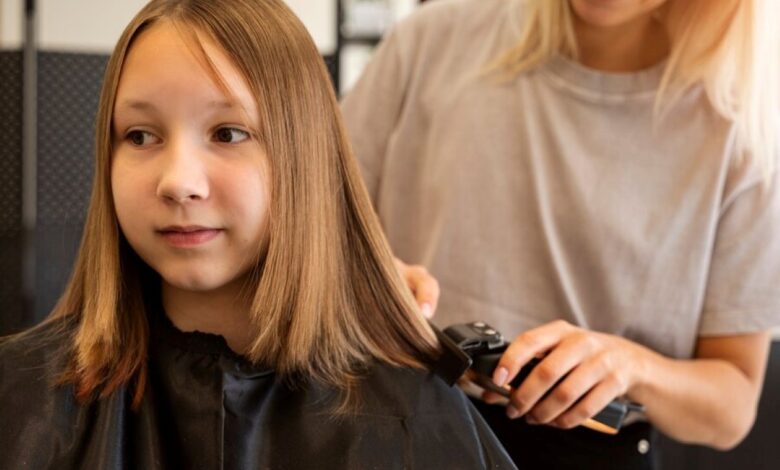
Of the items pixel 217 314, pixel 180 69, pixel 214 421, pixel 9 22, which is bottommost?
pixel 214 421

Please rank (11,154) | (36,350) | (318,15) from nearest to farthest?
(36,350), (11,154), (318,15)

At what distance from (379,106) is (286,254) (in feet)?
1.83

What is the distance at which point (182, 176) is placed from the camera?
3.21ft

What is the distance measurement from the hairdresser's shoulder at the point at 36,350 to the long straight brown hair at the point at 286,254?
2 centimetres

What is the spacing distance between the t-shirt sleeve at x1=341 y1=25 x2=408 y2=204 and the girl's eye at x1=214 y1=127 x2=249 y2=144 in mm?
535

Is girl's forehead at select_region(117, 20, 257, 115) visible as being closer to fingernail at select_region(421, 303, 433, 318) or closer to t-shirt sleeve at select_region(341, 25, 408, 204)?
fingernail at select_region(421, 303, 433, 318)

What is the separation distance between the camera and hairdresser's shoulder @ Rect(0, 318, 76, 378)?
3.57 ft

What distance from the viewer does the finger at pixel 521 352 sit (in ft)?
3.72

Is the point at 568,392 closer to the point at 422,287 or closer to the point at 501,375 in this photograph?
the point at 501,375

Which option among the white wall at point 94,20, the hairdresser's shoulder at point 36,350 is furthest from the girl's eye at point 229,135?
the white wall at point 94,20

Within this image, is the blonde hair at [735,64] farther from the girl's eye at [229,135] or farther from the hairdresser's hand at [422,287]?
the girl's eye at [229,135]

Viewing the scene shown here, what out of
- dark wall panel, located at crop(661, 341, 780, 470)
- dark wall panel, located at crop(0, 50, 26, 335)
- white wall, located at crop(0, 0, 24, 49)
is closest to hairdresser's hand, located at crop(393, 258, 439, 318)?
dark wall panel, located at crop(0, 50, 26, 335)

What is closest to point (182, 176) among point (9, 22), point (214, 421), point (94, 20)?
point (214, 421)

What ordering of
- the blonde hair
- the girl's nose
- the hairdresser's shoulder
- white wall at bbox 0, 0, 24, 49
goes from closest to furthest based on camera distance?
the girl's nose < the hairdresser's shoulder < the blonde hair < white wall at bbox 0, 0, 24, 49
